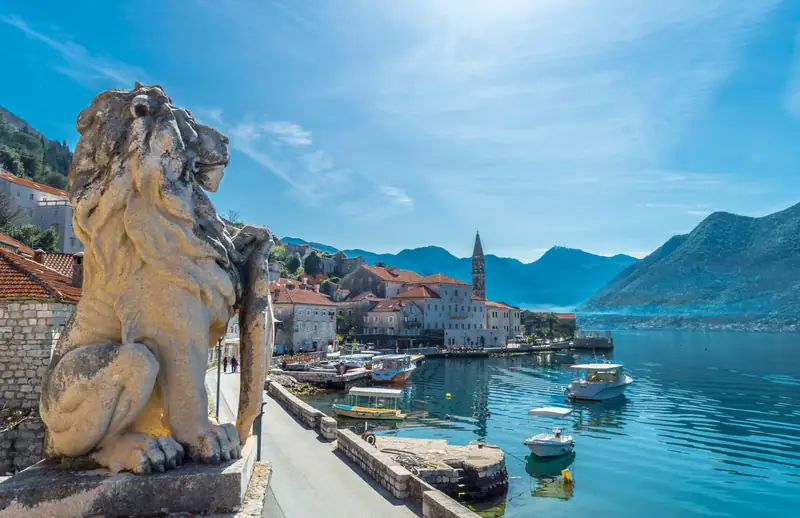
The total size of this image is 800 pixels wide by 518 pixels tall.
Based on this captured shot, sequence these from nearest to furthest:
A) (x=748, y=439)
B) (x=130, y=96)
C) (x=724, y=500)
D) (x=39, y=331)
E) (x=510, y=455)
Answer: (x=130, y=96) → (x=39, y=331) → (x=724, y=500) → (x=510, y=455) → (x=748, y=439)

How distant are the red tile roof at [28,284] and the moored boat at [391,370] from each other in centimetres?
3140

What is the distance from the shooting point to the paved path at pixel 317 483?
9.16 meters

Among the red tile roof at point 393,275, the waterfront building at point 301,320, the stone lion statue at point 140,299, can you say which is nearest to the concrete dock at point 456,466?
the stone lion statue at point 140,299

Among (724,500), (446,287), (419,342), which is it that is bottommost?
(724,500)

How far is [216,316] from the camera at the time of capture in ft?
9.71

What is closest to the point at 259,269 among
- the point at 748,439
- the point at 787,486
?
the point at 787,486

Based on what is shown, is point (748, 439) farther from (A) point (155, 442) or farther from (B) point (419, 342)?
(B) point (419, 342)

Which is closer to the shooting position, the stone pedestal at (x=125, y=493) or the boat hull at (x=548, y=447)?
the stone pedestal at (x=125, y=493)

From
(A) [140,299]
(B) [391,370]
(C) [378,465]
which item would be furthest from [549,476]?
(B) [391,370]

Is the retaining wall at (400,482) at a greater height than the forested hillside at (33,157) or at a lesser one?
lesser

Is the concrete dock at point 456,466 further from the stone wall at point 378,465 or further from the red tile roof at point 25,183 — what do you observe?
the red tile roof at point 25,183

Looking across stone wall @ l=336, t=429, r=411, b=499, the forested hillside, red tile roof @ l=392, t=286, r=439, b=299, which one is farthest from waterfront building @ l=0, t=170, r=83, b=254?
red tile roof @ l=392, t=286, r=439, b=299

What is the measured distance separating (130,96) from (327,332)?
186 ft

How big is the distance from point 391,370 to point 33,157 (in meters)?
53.7
